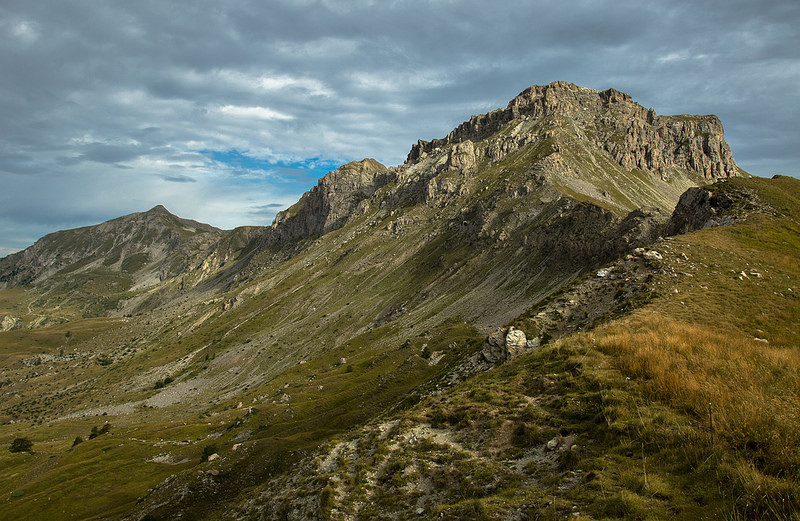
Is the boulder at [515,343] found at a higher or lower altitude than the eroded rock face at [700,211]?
lower

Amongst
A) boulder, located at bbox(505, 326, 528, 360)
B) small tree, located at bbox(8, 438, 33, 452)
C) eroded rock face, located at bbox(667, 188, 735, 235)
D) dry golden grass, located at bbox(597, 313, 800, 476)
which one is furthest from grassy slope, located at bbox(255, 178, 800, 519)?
small tree, located at bbox(8, 438, 33, 452)

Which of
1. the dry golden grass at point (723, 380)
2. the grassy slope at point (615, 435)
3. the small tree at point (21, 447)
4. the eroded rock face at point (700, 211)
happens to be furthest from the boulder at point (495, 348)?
the small tree at point (21, 447)

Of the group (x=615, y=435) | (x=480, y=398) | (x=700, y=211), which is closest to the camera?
(x=615, y=435)

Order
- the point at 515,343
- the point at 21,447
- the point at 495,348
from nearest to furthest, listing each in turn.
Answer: the point at 515,343 < the point at 495,348 < the point at 21,447

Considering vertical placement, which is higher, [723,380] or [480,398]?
[723,380]

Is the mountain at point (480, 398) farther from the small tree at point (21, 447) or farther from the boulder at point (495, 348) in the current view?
the small tree at point (21, 447)

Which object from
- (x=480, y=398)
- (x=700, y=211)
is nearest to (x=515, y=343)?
(x=480, y=398)

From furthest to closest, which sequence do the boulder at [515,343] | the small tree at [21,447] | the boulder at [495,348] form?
1. the small tree at [21,447]
2. the boulder at [495,348]
3. the boulder at [515,343]

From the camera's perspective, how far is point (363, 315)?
123250mm

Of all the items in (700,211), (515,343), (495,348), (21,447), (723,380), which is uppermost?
(700,211)

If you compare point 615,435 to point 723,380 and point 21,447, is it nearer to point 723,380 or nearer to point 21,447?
point 723,380

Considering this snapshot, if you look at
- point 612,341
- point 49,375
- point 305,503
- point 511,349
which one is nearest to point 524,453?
point 612,341

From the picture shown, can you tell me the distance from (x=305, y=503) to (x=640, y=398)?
46.3 feet

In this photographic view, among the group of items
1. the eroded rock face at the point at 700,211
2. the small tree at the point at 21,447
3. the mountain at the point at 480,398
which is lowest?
the small tree at the point at 21,447
